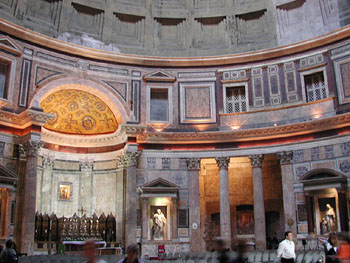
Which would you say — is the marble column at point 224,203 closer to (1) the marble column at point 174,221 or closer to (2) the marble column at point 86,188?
(1) the marble column at point 174,221

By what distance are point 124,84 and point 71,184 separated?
7.22 m

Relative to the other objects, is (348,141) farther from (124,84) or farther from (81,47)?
(81,47)

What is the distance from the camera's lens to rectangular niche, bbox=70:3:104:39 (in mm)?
26594

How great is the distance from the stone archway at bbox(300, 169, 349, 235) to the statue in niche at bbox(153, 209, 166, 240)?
323 inches

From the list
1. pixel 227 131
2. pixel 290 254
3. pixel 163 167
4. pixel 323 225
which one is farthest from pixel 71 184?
pixel 290 254

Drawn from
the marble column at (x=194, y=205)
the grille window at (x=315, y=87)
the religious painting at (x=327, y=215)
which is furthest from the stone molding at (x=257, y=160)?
the grille window at (x=315, y=87)

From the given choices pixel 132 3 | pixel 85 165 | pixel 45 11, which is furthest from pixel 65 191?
pixel 132 3

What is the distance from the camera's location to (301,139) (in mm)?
24953

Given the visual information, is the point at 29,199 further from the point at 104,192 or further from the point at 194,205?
the point at 194,205

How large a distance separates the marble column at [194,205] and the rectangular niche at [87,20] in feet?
32.8

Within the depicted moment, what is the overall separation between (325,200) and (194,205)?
732cm

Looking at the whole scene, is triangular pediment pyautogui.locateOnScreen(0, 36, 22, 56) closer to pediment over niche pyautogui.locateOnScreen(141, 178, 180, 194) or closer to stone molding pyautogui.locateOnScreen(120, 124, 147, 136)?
stone molding pyautogui.locateOnScreen(120, 124, 147, 136)

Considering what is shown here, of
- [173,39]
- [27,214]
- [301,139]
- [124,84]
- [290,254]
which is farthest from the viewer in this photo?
[173,39]

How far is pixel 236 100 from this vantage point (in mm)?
27484
